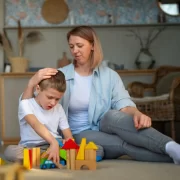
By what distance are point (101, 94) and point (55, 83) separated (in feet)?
1.43

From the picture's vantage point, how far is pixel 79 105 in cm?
223

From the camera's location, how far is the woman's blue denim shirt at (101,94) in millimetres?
2225

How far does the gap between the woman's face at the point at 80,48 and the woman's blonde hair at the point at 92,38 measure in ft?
0.07

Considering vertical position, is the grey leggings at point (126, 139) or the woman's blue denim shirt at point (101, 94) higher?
the woman's blue denim shirt at point (101, 94)

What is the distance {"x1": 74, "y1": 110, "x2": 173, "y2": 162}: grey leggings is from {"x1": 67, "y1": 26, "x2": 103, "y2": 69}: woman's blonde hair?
32 centimetres

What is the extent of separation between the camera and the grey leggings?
1.89m

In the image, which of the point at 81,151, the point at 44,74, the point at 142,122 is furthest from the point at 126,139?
the point at 44,74

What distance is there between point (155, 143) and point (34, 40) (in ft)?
10.6

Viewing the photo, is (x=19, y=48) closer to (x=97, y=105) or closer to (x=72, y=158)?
(x=97, y=105)

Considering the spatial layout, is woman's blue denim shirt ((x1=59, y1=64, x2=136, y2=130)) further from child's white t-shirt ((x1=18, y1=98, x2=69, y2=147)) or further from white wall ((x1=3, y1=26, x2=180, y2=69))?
white wall ((x1=3, y1=26, x2=180, y2=69))

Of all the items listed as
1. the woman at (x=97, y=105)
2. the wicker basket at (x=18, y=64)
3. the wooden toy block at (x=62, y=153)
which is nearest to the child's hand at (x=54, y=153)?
the wooden toy block at (x=62, y=153)

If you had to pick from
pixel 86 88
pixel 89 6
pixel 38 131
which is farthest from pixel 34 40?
pixel 38 131

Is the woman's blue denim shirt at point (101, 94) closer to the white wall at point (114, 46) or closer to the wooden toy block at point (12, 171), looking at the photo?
the wooden toy block at point (12, 171)

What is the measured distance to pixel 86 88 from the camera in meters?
2.26
